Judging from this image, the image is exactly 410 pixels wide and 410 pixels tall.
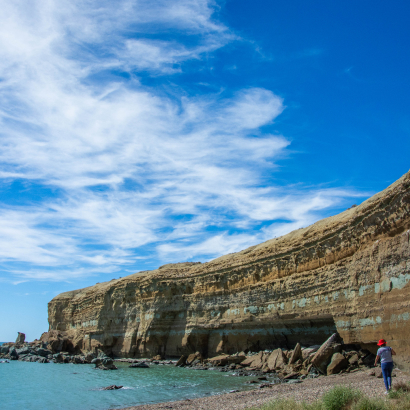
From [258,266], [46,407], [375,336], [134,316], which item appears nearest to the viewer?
[46,407]

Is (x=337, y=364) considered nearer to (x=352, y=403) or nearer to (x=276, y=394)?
(x=276, y=394)

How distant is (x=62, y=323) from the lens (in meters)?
59.8

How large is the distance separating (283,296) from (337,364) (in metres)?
9.01

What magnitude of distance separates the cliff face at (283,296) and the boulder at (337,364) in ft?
4.71

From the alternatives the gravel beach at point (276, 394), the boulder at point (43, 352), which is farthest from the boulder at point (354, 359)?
the boulder at point (43, 352)

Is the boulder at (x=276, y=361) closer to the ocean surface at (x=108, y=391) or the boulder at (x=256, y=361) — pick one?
the boulder at (x=256, y=361)

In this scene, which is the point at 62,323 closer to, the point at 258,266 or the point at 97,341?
the point at 97,341

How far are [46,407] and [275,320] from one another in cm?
1676

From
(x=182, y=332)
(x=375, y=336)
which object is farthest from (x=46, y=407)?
(x=182, y=332)

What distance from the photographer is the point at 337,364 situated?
17.8 m

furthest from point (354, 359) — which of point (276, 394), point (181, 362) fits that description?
point (181, 362)

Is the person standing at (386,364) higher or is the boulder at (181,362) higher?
the person standing at (386,364)

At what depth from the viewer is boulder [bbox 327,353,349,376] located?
1778 centimetres

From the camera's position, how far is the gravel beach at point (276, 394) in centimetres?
1212
